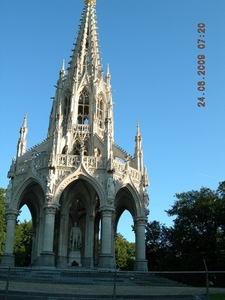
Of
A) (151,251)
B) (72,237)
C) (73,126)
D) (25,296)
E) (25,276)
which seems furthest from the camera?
(151,251)

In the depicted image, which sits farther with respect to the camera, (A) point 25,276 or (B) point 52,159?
(B) point 52,159

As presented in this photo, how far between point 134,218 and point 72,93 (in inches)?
562

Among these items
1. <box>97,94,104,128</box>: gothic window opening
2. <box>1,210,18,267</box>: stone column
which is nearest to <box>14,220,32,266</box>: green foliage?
<box>1,210,18,267</box>: stone column

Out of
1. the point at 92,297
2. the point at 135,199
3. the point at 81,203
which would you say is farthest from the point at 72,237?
the point at 92,297

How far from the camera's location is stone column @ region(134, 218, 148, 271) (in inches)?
1211

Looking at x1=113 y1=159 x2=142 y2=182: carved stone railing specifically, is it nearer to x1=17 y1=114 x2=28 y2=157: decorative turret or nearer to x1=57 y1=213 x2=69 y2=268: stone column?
x1=57 y1=213 x2=69 y2=268: stone column

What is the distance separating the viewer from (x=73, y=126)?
115ft

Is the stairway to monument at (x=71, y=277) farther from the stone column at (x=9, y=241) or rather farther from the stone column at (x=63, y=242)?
the stone column at (x=63, y=242)

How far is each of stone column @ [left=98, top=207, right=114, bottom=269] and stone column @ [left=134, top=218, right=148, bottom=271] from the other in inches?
129

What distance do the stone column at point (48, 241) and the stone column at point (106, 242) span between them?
391 centimetres

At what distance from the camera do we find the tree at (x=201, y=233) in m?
38.1

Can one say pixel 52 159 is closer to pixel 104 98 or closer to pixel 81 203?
pixel 81 203

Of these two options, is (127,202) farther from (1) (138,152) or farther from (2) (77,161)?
(2) (77,161)

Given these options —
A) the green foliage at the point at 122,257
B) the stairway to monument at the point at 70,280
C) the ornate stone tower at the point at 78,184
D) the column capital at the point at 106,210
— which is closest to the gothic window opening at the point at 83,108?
the ornate stone tower at the point at 78,184
